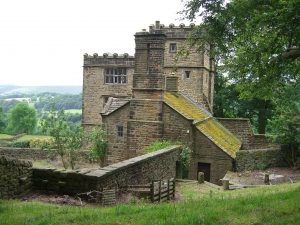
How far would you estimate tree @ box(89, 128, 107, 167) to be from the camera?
23.4 m

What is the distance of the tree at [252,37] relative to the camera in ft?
31.0

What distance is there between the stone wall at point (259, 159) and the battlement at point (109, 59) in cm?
1811

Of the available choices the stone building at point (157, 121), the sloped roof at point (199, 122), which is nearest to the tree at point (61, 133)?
the stone building at point (157, 121)

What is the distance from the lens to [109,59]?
133 ft

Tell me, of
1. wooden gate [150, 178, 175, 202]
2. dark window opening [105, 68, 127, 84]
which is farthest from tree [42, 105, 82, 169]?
wooden gate [150, 178, 175, 202]

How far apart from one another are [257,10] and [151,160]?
6.96 m

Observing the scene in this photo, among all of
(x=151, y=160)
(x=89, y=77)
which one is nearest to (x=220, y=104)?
(x=89, y=77)

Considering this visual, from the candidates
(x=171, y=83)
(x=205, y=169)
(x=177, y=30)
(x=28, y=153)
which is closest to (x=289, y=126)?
(x=205, y=169)

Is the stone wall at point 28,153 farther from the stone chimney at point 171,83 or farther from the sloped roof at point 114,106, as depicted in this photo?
the stone chimney at point 171,83

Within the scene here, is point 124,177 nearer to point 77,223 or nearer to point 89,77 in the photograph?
point 77,223

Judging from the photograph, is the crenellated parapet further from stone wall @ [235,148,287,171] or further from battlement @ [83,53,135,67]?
stone wall @ [235,148,287,171]

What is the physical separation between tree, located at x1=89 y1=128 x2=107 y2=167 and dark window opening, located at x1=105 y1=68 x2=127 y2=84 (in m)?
17.0

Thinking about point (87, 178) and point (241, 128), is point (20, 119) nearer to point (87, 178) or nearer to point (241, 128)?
point (241, 128)

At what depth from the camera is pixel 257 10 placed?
10.4 meters
